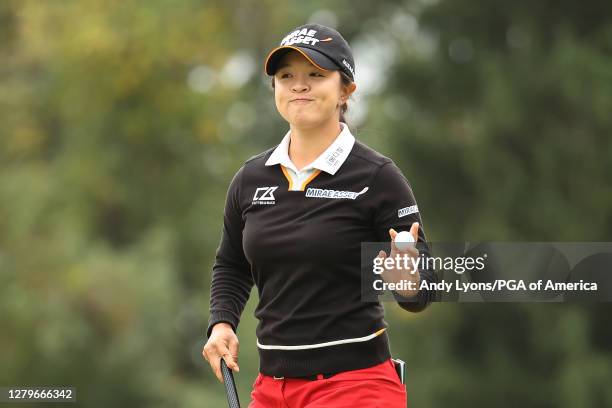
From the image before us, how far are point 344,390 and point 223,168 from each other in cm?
1993

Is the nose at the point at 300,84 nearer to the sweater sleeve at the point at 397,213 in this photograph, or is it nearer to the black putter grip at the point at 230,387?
the sweater sleeve at the point at 397,213

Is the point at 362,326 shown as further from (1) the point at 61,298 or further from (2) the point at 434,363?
(1) the point at 61,298

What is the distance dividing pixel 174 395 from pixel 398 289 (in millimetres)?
15442

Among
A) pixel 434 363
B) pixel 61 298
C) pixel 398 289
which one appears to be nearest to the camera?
pixel 398 289

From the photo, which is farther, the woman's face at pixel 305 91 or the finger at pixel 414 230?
the woman's face at pixel 305 91

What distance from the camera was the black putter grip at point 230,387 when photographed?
4.43m

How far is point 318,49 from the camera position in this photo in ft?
14.4

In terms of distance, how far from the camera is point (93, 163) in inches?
955

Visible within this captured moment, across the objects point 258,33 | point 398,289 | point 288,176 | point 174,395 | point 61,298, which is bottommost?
point 174,395

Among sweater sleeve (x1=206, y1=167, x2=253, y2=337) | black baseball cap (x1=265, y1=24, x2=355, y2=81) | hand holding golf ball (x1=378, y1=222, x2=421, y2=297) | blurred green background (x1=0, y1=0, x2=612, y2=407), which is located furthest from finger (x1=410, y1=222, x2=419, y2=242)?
blurred green background (x1=0, y1=0, x2=612, y2=407)

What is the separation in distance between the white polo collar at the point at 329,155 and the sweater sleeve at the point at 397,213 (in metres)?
0.15

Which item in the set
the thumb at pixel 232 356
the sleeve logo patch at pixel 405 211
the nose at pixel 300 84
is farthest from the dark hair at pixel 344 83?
the thumb at pixel 232 356

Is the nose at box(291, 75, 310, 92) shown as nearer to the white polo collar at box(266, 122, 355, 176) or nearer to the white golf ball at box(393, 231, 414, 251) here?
the white polo collar at box(266, 122, 355, 176)

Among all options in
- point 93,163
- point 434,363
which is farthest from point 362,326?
point 93,163
